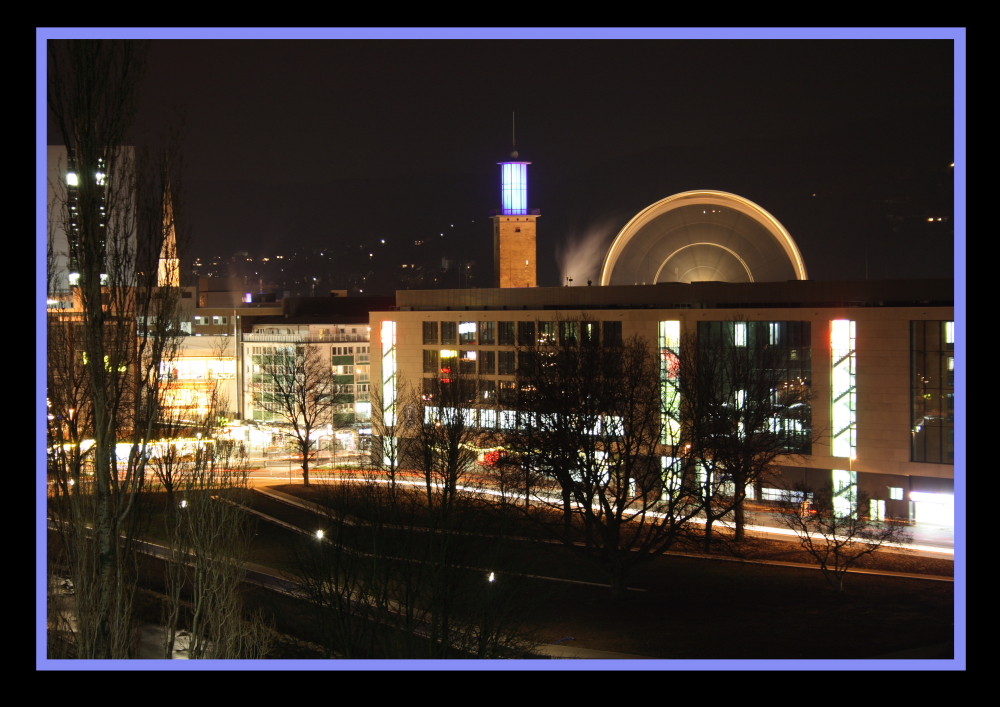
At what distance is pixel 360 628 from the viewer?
8.29 meters

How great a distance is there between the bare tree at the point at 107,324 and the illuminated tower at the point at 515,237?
113 ft

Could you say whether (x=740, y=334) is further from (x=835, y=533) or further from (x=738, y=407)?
(x=835, y=533)

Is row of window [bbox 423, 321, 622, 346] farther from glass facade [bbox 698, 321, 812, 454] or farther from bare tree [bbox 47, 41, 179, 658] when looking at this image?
bare tree [bbox 47, 41, 179, 658]

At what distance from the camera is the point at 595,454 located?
1647 cm

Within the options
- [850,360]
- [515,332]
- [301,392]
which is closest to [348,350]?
[515,332]

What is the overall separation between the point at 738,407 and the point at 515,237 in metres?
23.8

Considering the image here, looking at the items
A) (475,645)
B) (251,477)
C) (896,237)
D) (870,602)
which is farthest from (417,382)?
(475,645)

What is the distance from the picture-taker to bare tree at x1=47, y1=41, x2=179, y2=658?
542 cm

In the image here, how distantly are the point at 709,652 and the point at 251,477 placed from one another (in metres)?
16.9

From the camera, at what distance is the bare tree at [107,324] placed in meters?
5.42

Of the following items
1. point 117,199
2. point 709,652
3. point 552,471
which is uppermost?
point 117,199

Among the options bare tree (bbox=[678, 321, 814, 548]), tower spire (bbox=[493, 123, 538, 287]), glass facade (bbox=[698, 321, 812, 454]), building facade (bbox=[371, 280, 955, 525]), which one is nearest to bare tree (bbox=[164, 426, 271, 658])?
Result: bare tree (bbox=[678, 321, 814, 548])

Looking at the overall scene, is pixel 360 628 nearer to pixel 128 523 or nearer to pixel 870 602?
pixel 128 523

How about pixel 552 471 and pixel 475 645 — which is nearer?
pixel 475 645
